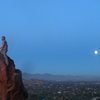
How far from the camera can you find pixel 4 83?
46781 mm

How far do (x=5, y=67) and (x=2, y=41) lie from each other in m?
2.39

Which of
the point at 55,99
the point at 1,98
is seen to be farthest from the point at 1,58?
the point at 55,99

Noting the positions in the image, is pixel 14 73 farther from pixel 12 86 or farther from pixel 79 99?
pixel 79 99

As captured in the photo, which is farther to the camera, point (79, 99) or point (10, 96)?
point (79, 99)

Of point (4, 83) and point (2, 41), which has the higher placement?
point (2, 41)

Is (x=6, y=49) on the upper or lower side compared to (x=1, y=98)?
upper

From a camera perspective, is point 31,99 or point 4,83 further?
point 31,99

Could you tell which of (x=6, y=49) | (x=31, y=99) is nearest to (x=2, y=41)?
(x=6, y=49)

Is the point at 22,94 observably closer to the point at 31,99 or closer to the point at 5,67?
the point at 5,67

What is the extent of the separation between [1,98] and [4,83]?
1.50m

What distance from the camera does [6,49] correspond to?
45.9m

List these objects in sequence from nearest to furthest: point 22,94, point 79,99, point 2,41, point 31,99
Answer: point 2,41 < point 22,94 < point 31,99 < point 79,99

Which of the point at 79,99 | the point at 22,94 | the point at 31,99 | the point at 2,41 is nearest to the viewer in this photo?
the point at 2,41

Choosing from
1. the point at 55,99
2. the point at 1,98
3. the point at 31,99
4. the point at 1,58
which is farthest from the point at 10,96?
the point at 55,99
